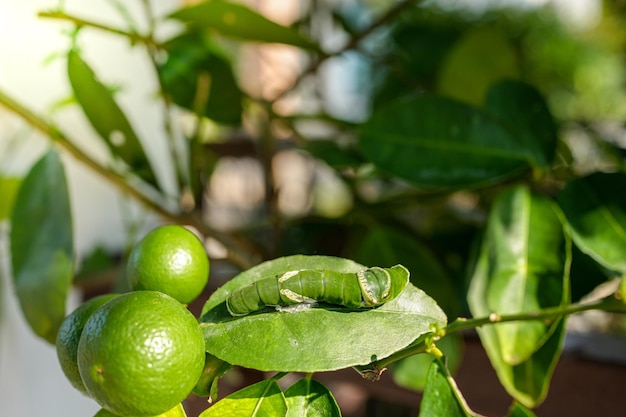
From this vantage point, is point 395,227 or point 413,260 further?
point 395,227

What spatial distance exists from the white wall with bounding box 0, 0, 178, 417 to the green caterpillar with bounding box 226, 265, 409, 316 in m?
0.35

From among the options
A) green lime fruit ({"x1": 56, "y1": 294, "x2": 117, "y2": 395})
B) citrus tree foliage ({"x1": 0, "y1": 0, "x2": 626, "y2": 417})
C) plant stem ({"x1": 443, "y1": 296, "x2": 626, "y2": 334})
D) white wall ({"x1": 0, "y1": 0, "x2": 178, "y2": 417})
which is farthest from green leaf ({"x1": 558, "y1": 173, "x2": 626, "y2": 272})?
white wall ({"x1": 0, "y1": 0, "x2": 178, "y2": 417})

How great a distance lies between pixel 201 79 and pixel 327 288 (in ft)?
1.32

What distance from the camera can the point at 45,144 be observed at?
722mm

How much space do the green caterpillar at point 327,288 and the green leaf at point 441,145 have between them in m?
0.22

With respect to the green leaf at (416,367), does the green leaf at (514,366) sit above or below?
above

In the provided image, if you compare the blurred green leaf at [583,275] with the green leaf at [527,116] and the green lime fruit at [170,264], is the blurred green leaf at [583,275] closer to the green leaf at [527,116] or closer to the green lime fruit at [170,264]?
the green leaf at [527,116]

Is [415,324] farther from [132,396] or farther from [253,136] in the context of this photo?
[253,136]

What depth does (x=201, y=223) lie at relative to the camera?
1.77 ft

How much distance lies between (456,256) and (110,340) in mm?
514

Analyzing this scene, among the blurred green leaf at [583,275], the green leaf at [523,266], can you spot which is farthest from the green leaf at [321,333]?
the blurred green leaf at [583,275]

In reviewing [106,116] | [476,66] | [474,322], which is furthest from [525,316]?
[476,66]

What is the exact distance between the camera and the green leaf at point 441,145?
49 centimetres

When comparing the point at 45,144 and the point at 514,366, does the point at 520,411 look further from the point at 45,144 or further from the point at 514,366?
the point at 45,144
